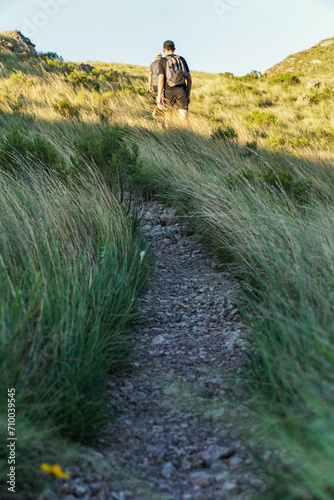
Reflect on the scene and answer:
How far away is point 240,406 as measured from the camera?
189cm

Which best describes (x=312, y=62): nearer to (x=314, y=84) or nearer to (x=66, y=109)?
(x=314, y=84)

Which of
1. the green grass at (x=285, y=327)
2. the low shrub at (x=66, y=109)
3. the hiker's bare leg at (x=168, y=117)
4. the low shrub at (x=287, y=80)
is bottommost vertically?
the green grass at (x=285, y=327)

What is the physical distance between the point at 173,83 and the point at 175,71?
0.68 feet

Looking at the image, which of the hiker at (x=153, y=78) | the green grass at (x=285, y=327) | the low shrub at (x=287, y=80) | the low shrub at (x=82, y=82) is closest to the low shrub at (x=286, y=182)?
the green grass at (x=285, y=327)

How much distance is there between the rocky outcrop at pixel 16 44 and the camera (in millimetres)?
17125

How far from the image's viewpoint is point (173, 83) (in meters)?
7.65

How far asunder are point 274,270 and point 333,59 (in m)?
30.4

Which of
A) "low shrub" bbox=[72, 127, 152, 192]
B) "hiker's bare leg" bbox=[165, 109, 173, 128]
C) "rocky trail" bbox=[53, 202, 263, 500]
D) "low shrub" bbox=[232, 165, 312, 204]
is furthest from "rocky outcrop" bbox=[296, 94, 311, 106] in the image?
"rocky trail" bbox=[53, 202, 263, 500]

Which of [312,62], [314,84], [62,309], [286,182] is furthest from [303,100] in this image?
[312,62]

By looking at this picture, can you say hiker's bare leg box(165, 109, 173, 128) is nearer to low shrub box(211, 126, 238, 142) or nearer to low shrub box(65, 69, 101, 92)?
low shrub box(211, 126, 238, 142)

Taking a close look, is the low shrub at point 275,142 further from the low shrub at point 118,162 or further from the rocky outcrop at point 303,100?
the rocky outcrop at point 303,100

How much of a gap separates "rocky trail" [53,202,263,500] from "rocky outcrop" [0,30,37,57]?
16611 mm

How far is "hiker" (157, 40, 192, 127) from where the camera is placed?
7.56 meters

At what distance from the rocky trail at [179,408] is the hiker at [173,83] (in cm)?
517
